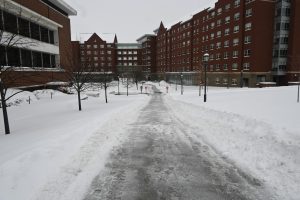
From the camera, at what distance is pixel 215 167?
267 inches

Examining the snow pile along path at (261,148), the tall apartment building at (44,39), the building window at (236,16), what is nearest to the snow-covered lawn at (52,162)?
the snow pile along path at (261,148)

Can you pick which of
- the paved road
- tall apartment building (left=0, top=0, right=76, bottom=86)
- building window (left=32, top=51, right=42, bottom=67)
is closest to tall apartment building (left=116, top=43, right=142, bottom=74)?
tall apartment building (left=0, top=0, right=76, bottom=86)

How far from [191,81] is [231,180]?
2509 inches

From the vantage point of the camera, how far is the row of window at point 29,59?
27641 mm

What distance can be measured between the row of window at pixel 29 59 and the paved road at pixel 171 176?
78.5 feet

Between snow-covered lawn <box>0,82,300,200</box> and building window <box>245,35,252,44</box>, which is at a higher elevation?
building window <box>245,35,252,44</box>

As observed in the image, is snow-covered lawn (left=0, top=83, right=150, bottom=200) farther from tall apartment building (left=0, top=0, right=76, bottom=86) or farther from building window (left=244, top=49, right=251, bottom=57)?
building window (left=244, top=49, right=251, bottom=57)

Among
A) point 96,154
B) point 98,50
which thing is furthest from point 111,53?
point 96,154

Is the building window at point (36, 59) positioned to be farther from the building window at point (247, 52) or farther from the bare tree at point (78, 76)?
the building window at point (247, 52)

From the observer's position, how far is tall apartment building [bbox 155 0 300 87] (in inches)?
1896

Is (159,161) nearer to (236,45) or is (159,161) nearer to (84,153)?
(84,153)

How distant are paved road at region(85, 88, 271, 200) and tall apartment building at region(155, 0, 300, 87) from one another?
4671 centimetres

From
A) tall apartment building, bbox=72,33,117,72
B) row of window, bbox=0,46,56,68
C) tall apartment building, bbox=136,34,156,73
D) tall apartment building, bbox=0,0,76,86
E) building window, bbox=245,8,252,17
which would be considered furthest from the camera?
tall apartment building, bbox=72,33,117,72

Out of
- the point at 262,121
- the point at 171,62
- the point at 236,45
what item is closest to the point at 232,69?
the point at 236,45
